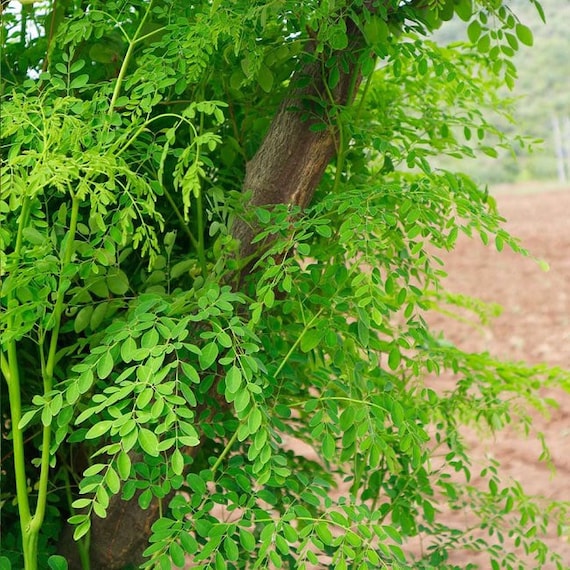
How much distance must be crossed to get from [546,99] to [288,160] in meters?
23.4

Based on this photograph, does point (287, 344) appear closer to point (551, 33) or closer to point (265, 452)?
point (265, 452)

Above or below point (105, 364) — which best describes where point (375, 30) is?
above

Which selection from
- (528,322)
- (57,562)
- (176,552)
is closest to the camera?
(176,552)

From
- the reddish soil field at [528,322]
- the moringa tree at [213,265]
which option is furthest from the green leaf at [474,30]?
the reddish soil field at [528,322]

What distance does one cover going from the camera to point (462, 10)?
5.24 ft

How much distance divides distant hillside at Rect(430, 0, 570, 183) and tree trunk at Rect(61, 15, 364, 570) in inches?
793

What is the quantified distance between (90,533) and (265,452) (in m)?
0.59

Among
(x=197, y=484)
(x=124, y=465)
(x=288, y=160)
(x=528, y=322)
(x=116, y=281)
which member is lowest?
(x=528, y=322)

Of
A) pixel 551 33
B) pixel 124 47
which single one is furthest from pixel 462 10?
pixel 551 33

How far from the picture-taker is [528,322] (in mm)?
5891

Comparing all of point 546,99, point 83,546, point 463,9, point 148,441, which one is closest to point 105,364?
point 148,441

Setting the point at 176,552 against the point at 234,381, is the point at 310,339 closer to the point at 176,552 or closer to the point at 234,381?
the point at 234,381

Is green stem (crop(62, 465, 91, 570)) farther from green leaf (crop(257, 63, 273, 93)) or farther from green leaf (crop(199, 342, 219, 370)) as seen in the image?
green leaf (crop(257, 63, 273, 93))

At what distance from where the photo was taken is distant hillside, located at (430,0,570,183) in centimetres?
2195
